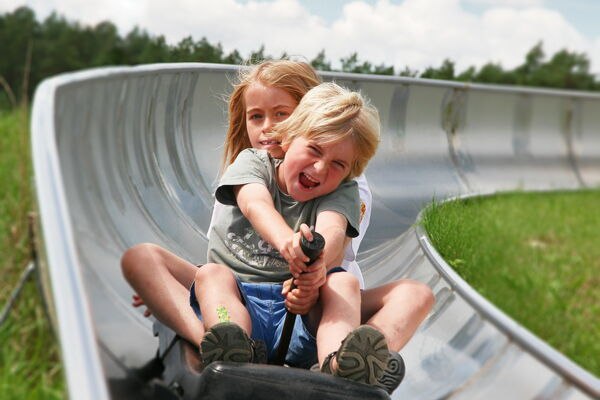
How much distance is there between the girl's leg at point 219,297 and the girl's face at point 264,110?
57 centimetres

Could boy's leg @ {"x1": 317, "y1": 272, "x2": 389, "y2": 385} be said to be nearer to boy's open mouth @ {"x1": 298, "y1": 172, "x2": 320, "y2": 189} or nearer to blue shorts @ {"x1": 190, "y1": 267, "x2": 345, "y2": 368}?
blue shorts @ {"x1": 190, "y1": 267, "x2": 345, "y2": 368}

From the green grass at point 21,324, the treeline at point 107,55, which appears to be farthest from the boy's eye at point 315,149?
the treeline at point 107,55

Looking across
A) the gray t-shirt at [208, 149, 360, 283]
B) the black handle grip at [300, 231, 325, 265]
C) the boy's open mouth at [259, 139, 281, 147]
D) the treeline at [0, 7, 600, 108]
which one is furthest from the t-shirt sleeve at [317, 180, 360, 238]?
the treeline at [0, 7, 600, 108]

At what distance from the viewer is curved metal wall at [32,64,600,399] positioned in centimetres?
212

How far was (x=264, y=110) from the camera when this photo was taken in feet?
11.0

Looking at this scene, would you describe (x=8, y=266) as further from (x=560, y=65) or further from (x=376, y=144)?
(x=560, y=65)

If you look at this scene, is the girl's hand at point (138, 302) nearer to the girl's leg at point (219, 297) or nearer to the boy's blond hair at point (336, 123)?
the girl's leg at point (219, 297)

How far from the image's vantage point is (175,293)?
2773mm

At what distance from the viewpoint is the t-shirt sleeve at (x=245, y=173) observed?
2.97 m

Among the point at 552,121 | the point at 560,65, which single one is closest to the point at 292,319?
the point at 560,65

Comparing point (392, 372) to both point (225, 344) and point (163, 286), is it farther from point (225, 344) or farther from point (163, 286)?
point (163, 286)

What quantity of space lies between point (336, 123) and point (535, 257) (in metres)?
2.18

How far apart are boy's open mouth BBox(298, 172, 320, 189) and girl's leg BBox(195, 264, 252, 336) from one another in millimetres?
295

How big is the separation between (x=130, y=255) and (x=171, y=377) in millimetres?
286
